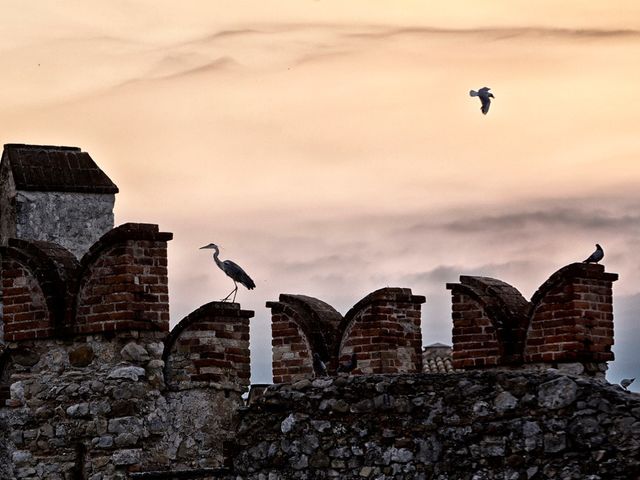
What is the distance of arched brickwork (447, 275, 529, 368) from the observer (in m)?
14.2

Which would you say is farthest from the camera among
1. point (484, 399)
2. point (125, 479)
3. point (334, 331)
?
point (334, 331)

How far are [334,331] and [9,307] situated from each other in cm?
266

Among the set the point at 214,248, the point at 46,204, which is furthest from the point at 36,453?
the point at 46,204

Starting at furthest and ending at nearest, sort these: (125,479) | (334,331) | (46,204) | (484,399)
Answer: (46,204) → (334,331) → (125,479) → (484,399)

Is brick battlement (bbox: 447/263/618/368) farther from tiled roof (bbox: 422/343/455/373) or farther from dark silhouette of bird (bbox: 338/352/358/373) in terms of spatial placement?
tiled roof (bbox: 422/343/455/373)

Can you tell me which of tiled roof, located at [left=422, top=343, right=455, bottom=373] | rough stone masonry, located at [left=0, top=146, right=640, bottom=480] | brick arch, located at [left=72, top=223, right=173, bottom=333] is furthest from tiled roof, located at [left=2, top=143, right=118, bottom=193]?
tiled roof, located at [left=422, top=343, right=455, bottom=373]

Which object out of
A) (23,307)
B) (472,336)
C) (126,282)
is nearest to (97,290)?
(126,282)

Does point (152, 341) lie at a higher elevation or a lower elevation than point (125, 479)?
higher

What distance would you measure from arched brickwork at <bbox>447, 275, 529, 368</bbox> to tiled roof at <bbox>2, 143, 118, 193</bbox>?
403 cm

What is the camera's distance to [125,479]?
13.5 meters

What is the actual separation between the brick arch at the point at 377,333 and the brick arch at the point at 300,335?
0.44ft

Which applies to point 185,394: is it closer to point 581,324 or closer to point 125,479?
point 125,479

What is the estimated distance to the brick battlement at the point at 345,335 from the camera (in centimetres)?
1469

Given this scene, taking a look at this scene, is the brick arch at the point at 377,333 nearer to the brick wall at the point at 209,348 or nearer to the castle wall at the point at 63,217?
the brick wall at the point at 209,348
